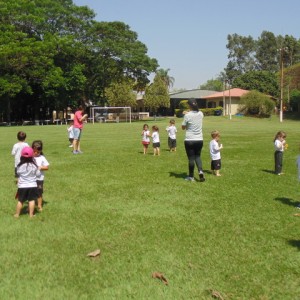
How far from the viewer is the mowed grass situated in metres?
4.08

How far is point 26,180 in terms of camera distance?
21.6 ft

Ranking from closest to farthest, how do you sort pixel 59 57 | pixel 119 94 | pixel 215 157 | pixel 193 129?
pixel 193 129, pixel 215 157, pixel 59 57, pixel 119 94

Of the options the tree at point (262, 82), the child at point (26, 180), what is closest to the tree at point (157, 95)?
the tree at point (262, 82)

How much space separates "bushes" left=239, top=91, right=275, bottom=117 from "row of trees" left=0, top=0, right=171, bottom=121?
1580cm

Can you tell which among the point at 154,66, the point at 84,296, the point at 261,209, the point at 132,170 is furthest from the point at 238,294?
the point at 154,66

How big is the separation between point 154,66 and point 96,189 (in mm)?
50760

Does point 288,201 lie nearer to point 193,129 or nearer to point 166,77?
point 193,129

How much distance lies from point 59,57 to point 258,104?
29819mm

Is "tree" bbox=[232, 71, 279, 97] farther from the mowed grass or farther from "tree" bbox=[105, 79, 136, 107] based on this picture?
the mowed grass

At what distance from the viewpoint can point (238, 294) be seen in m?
3.92

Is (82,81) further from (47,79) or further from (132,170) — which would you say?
(132,170)

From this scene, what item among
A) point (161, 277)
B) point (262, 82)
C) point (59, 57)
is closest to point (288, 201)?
point (161, 277)

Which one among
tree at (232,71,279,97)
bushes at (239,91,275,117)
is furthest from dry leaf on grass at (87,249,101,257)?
tree at (232,71,279,97)

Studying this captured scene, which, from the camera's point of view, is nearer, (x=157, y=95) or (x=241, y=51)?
(x=157, y=95)
